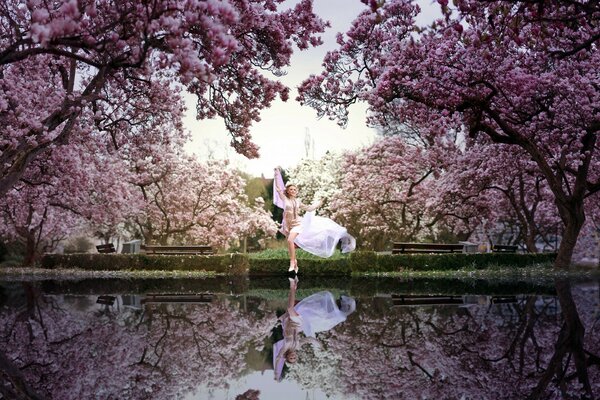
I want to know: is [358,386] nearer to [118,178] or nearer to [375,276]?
[375,276]

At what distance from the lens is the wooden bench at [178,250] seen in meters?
26.2

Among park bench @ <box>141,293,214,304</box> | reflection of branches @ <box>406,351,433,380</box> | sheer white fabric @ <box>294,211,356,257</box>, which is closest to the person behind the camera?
reflection of branches @ <box>406,351,433,380</box>

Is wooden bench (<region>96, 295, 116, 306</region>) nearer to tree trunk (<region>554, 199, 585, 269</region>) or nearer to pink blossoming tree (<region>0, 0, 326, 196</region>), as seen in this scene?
pink blossoming tree (<region>0, 0, 326, 196</region>)

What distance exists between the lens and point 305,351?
6.90m

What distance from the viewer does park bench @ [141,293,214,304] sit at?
1300 cm

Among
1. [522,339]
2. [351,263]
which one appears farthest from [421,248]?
[522,339]

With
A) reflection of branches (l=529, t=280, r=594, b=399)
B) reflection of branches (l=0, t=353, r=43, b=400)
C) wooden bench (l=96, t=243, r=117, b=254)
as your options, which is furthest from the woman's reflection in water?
wooden bench (l=96, t=243, r=117, b=254)

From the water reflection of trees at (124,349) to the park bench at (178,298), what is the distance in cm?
127

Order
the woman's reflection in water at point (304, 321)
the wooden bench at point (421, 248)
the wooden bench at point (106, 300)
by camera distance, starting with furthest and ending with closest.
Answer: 1. the wooden bench at point (421, 248)
2. the wooden bench at point (106, 300)
3. the woman's reflection in water at point (304, 321)

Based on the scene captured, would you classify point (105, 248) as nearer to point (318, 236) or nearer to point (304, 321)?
point (318, 236)

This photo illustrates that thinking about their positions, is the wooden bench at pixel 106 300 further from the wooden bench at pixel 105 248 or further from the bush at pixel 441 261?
the wooden bench at pixel 105 248

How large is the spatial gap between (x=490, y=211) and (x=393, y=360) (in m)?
25.1

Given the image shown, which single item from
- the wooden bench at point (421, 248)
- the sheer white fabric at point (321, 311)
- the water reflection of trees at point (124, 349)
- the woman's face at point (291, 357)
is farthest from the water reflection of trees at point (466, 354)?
the wooden bench at point (421, 248)

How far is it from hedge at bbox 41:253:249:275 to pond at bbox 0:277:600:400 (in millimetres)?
10760
